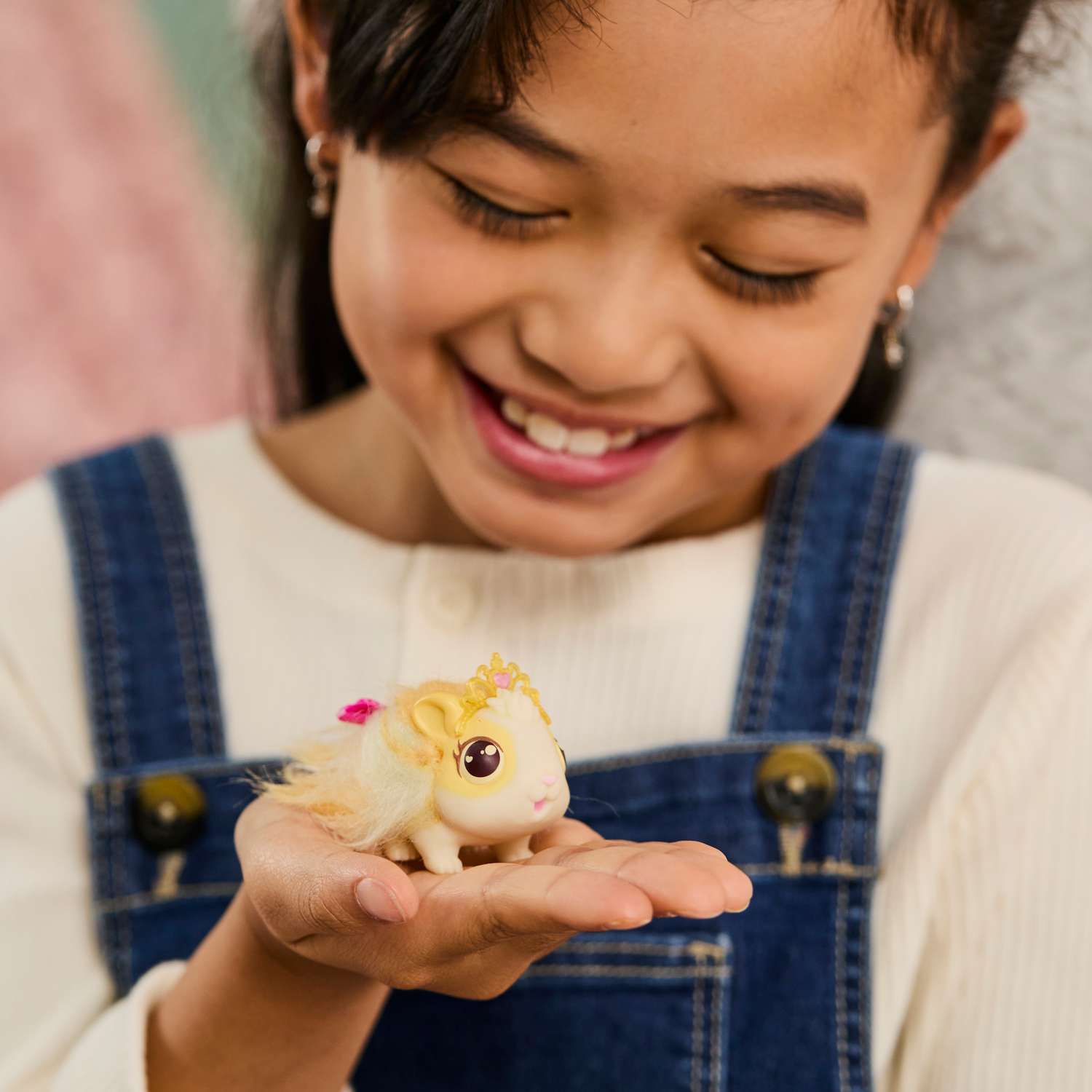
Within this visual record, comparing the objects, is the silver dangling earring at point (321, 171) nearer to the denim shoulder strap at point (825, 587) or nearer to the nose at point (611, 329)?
the nose at point (611, 329)

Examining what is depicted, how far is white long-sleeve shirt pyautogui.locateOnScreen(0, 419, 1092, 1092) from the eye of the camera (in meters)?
0.83

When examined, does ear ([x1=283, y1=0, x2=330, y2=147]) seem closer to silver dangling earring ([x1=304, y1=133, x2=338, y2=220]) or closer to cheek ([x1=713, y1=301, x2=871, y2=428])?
silver dangling earring ([x1=304, y1=133, x2=338, y2=220])

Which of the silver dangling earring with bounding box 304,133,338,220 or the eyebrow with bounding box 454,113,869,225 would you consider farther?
the silver dangling earring with bounding box 304,133,338,220

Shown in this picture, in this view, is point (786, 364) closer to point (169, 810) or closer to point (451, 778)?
point (451, 778)

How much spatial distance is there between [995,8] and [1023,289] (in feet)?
1.40

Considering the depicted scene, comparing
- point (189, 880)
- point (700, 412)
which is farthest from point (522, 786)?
point (189, 880)

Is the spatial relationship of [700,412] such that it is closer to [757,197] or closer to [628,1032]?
[757,197]

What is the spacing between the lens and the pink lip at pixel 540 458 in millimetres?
837

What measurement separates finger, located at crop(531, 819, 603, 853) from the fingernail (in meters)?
0.12

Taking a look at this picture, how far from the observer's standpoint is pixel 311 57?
0.89m

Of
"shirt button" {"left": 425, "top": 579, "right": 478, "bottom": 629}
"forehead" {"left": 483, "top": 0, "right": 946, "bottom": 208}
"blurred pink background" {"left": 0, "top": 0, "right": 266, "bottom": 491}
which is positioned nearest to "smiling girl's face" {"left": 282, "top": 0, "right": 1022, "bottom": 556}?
"forehead" {"left": 483, "top": 0, "right": 946, "bottom": 208}

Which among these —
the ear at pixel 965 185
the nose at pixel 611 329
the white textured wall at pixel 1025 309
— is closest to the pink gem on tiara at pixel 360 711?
the nose at pixel 611 329

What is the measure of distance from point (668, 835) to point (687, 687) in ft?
0.34

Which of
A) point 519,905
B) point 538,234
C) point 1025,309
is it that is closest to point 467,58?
point 538,234
